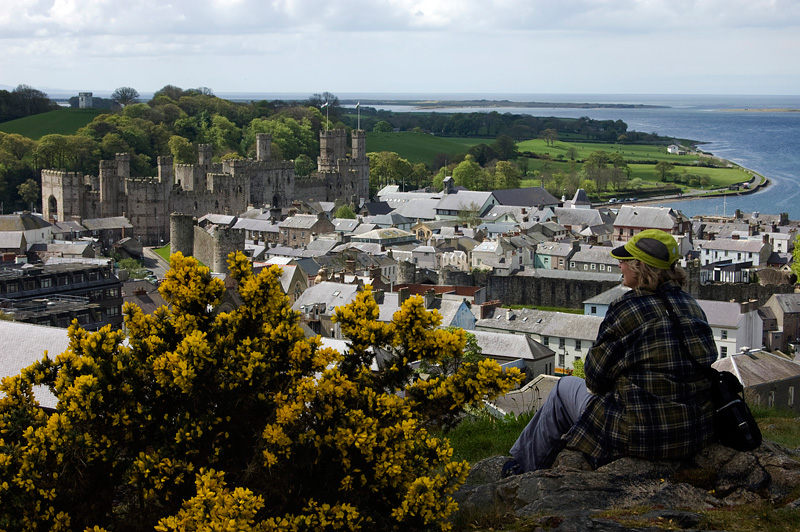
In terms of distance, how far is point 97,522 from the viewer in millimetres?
6977

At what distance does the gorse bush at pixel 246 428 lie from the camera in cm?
670

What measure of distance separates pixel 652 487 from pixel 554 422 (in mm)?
842

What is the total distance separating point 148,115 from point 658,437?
108 m

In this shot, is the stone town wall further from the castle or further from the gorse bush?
the gorse bush

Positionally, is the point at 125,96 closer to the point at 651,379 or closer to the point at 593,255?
the point at 593,255

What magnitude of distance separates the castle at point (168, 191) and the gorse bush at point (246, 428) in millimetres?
62421

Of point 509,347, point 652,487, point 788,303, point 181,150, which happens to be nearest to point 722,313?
point 788,303

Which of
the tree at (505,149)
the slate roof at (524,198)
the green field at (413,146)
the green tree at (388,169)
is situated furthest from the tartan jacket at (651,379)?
the tree at (505,149)

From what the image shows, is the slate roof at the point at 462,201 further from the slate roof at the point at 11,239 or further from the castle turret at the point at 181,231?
the slate roof at the point at 11,239

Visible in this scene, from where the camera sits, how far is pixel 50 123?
108m

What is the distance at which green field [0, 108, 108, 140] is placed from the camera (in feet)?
344

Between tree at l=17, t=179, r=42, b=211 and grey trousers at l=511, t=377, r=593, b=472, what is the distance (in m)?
75.3

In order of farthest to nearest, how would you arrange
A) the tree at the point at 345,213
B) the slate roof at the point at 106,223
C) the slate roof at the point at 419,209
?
the slate roof at the point at 419,209 < the tree at the point at 345,213 < the slate roof at the point at 106,223

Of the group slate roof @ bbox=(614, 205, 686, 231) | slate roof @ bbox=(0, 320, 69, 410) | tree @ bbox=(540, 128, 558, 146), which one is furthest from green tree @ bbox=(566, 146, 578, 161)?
slate roof @ bbox=(0, 320, 69, 410)
